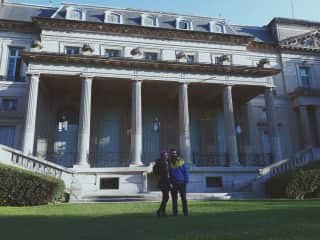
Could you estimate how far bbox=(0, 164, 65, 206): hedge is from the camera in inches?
491

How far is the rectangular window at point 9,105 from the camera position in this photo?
23302 millimetres

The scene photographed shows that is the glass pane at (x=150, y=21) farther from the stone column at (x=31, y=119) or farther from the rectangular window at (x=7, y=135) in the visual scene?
the rectangular window at (x=7, y=135)

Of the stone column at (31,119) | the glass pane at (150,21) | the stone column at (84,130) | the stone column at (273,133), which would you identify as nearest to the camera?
the stone column at (31,119)

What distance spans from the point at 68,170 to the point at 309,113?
72.8 ft

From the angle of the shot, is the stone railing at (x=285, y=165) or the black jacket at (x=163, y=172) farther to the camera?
the stone railing at (x=285, y=165)

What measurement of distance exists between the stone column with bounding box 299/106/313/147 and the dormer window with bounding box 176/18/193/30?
12.5 metres

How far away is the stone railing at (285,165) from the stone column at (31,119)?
44.6 ft

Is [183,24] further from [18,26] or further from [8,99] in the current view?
[8,99]

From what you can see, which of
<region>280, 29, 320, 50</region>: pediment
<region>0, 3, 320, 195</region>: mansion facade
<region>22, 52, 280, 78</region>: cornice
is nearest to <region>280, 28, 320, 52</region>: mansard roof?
<region>280, 29, 320, 50</region>: pediment

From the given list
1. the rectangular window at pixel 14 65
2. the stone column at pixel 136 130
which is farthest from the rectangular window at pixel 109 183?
the rectangular window at pixel 14 65

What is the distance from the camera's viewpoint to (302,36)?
30547 millimetres

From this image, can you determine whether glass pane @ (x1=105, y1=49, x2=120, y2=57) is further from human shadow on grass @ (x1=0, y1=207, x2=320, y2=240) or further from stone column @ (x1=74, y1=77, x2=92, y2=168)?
human shadow on grass @ (x1=0, y1=207, x2=320, y2=240)

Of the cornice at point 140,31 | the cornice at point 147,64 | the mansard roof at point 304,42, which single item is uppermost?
the mansard roof at point 304,42

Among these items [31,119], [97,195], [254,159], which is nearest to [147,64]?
[31,119]
